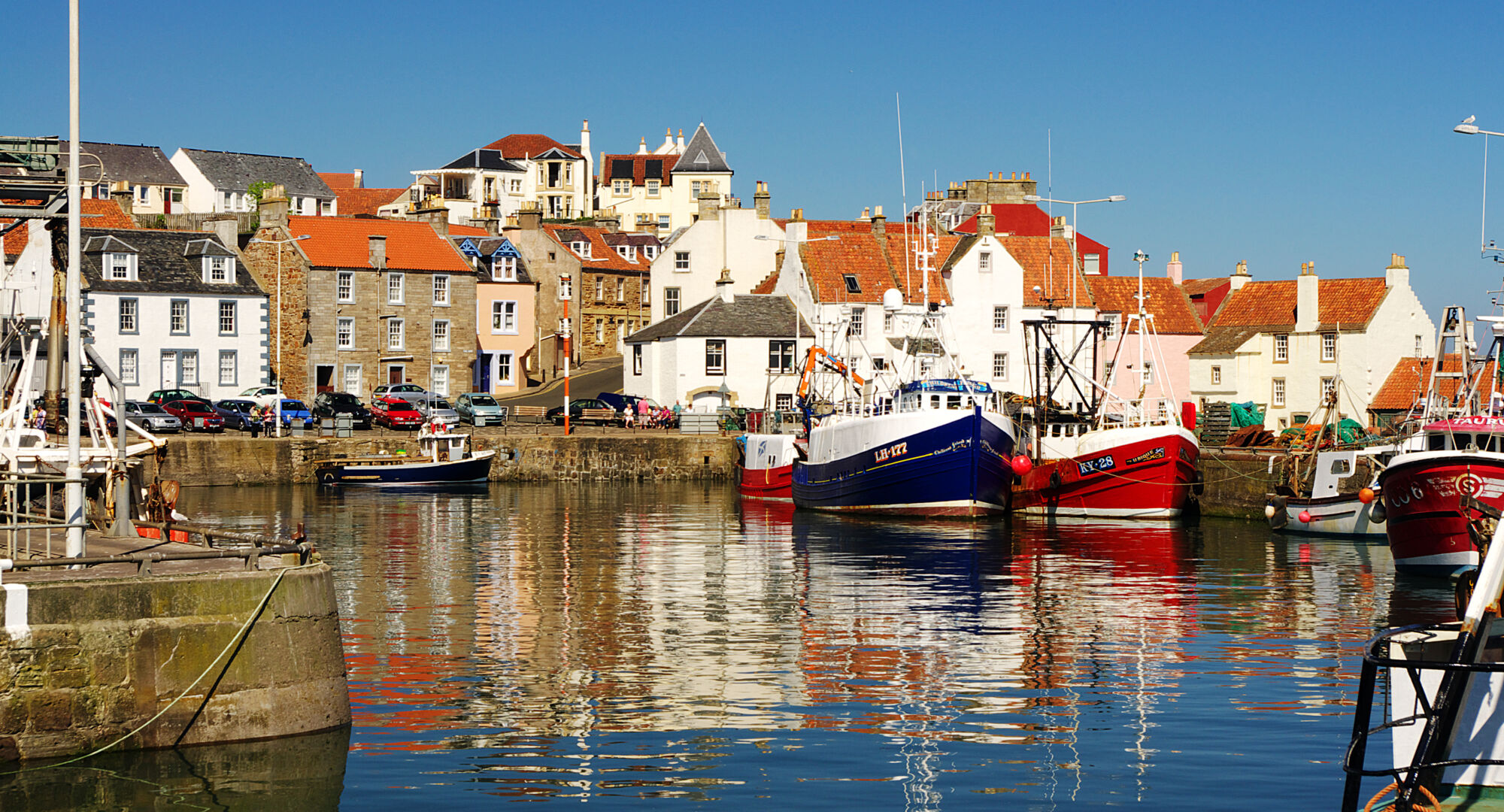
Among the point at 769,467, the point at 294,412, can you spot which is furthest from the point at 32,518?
the point at 294,412

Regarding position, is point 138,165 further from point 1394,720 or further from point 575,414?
point 1394,720

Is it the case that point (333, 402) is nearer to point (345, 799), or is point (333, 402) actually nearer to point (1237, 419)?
point (1237, 419)

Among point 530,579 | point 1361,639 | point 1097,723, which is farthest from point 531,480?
point 1097,723

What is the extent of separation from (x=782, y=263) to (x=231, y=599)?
210 ft

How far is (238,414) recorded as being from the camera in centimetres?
6538

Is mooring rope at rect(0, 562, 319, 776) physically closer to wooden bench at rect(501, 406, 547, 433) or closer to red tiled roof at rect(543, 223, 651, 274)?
wooden bench at rect(501, 406, 547, 433)

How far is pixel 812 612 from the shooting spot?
28.9m

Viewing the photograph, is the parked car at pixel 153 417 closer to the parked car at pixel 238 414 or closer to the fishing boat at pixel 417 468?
the parked car at pixel 238 414

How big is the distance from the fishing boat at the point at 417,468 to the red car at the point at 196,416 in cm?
464

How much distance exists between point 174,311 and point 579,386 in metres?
22.4

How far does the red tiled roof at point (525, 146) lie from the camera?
509ft

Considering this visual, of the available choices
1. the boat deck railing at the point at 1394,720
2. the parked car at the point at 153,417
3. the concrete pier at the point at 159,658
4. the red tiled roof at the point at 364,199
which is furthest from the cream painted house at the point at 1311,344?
the red tiled roof at the point at 364,199

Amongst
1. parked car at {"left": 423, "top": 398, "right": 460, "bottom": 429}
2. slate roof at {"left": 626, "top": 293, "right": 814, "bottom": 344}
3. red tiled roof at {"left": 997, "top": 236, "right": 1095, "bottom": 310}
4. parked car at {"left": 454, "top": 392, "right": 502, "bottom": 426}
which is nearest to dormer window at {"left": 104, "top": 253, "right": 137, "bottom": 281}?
parked car at {"left": 423, "top": 398, "right": 460, "bottom": 429}

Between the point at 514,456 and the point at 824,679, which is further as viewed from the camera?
the point at 514,456
